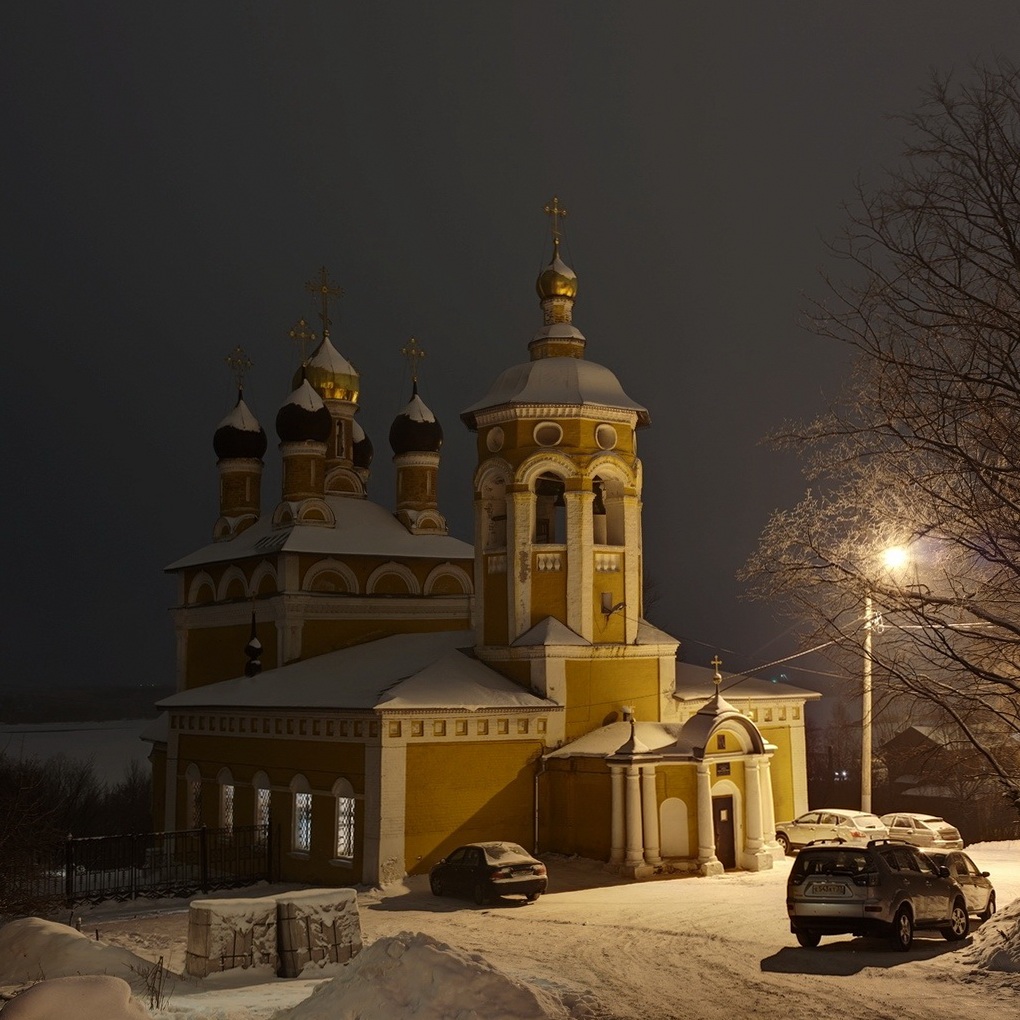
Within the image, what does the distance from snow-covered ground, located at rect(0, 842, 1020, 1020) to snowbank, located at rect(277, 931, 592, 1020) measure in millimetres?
11

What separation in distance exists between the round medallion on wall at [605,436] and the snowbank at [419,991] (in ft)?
53.9

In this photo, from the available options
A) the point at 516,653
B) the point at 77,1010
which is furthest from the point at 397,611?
the point at 77,1010

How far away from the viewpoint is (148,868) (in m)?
24.8

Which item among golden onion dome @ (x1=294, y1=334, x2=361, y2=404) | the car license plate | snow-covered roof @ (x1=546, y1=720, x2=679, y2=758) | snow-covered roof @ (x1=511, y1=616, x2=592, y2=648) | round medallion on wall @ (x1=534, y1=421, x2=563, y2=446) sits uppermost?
golden onion dome @ (x1=294, y1=334, x2=361, y2=404)


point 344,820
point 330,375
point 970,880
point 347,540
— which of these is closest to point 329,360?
point 330,375

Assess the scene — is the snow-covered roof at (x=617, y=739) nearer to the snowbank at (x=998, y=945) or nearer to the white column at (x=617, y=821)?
the white column at (x=617, y=821)

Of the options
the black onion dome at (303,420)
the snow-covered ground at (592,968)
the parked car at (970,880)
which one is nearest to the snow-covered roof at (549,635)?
the snow-covered ground at (592,968)

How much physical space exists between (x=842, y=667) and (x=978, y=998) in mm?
2966

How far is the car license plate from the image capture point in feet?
44.0

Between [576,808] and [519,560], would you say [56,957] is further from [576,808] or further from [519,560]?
[519,560]

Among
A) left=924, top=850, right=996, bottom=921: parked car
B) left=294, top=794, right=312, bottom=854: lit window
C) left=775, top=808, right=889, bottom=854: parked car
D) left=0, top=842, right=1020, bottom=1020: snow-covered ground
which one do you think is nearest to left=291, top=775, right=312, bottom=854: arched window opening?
left=294, top=794, right=312, bottom=854: lit window

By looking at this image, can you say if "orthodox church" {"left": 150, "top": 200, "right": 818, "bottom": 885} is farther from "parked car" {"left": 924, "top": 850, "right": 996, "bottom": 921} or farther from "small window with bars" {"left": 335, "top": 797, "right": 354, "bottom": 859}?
"parked car" {"left": 924, "top": 850, "right": 996, "bottom": 921}

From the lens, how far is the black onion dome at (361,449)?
36.3 metres

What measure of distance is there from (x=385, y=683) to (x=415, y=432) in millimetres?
11712
